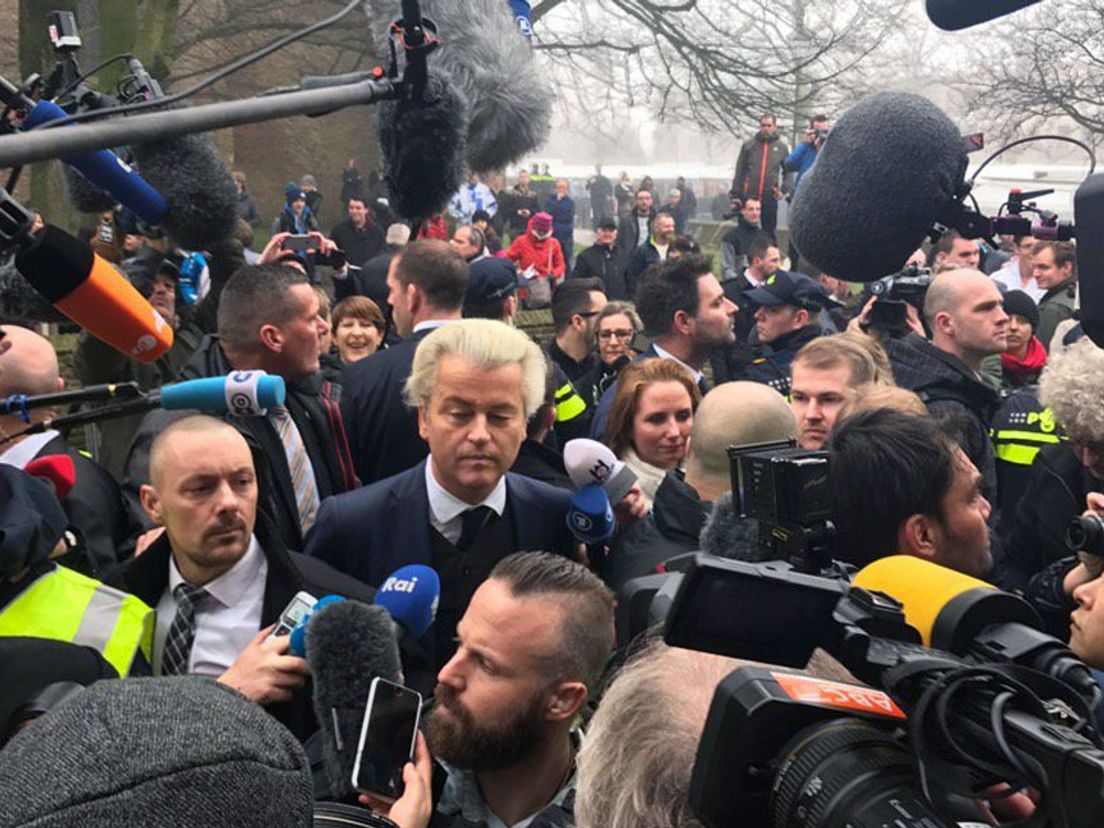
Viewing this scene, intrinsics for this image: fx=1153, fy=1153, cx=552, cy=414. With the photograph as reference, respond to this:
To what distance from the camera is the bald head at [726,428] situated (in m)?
3.41

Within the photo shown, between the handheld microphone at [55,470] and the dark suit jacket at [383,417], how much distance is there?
112cm

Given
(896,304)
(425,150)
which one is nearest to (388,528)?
(425,150)

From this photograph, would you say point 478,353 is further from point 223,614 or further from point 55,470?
point 55,470

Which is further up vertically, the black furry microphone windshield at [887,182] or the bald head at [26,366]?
the black furry microphone windshield at [887,182]

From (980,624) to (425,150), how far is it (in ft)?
5.06

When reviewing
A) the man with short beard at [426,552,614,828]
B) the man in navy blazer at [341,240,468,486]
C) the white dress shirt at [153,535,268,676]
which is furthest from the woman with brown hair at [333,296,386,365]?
the man with short beard at [426,552,614,828]

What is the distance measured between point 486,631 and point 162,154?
121 centimetres

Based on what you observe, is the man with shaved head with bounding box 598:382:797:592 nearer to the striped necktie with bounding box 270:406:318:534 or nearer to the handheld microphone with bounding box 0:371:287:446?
the striped necktie with bounding box 270:406:318:534

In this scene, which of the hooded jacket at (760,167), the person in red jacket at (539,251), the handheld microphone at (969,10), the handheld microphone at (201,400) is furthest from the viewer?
the hooded jacket at (760,167)

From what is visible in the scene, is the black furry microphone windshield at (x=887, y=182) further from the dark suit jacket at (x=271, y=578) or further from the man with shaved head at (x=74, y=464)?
the man with shaved head at (x=74, y=464)

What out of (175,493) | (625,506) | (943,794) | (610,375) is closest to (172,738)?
(943,794)

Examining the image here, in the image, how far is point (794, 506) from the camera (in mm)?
1882

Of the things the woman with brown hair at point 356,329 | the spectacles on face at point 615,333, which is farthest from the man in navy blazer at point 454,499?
the spectacles on face at point 615,333

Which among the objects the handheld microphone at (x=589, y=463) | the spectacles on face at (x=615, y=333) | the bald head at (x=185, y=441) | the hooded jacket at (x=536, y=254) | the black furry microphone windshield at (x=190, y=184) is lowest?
the hooded jacket at (x=536, y=254)
